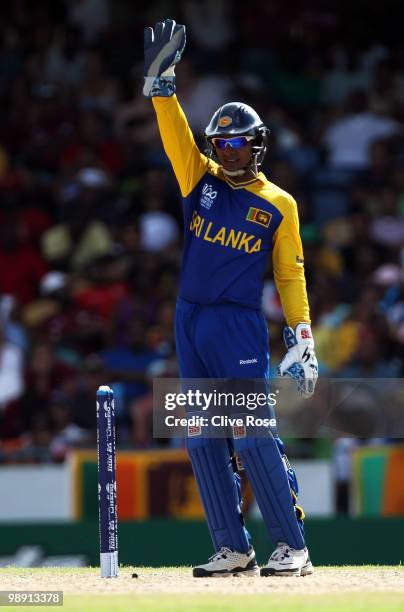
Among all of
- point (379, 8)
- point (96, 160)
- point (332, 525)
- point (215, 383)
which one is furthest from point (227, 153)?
point (379, 8)

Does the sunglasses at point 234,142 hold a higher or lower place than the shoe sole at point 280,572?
higher

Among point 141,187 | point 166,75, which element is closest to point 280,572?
point 166,75

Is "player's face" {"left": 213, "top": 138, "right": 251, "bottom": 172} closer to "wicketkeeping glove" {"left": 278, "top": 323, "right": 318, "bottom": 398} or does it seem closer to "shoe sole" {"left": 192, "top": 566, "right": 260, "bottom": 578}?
"wicketkeeping glove" {"left": 278, "top": 323, "right": 318, "bottom": 398}

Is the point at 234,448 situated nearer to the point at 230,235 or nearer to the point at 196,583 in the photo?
the point at 196,583

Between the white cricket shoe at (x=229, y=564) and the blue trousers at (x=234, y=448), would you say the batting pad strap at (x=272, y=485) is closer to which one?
the blue trousers at (x=234, y=448)

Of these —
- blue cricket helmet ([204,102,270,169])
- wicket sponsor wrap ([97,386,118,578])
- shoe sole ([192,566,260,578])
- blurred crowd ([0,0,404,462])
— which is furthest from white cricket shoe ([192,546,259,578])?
blurred crowd ([0,0,404,462])

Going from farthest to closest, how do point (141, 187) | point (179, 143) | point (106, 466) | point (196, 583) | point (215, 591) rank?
1. point (141, 187)
2. point (179, 143)
3. point (106, 466)
4. point (196, 583)
5. point (215, 591)

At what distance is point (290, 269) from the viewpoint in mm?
7957

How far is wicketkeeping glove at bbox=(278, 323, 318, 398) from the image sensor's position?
7.89 meters

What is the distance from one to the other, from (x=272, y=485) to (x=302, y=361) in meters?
0.62

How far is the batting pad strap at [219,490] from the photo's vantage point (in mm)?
7945

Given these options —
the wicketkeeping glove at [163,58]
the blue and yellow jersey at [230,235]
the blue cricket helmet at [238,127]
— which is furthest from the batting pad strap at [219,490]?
the wicketkeeping glove at [163,58]

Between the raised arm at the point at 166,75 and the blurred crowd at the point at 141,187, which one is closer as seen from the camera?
the raised arm at the point at 166,75

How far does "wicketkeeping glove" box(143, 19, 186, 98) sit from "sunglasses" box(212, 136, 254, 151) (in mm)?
356
